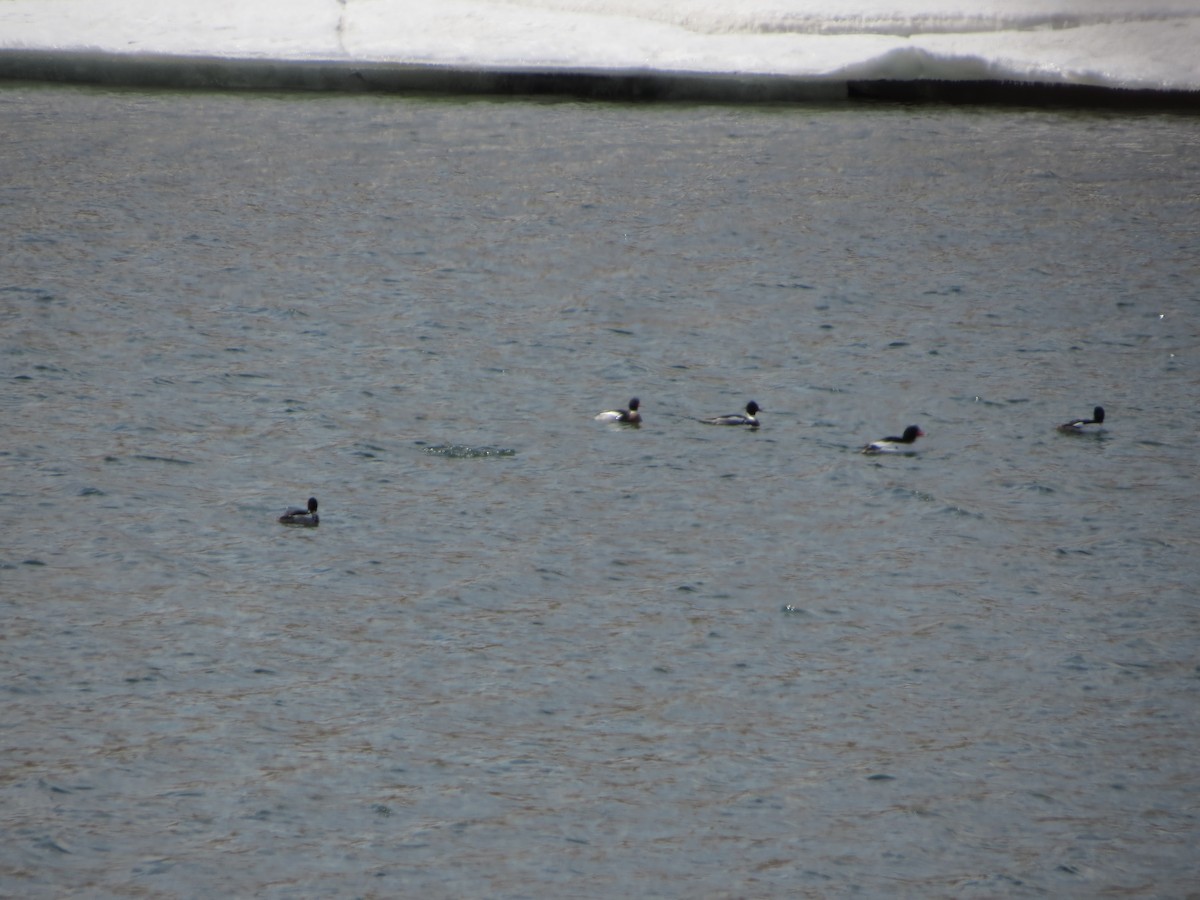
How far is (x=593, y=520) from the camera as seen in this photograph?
7.58m

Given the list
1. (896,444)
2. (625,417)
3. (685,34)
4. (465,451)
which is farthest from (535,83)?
(896,444)

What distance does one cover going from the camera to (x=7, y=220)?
38.0 feet

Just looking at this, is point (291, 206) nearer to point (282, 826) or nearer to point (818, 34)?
point (818, 34)

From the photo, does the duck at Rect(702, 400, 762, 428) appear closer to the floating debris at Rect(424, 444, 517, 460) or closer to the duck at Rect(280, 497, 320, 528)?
the floating debris at Rect(424, 444, 517, 460)

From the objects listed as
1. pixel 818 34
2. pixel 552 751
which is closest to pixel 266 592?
pixel 552 751

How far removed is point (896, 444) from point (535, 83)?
7.72 meters

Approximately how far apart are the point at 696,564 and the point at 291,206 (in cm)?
612

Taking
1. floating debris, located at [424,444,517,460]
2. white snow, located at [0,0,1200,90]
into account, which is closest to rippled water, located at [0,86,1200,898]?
floating debris, located at [424,444,517,460]

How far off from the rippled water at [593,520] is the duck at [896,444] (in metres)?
0.08

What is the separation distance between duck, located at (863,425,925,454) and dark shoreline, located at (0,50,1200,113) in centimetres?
681

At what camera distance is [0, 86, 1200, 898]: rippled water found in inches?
208

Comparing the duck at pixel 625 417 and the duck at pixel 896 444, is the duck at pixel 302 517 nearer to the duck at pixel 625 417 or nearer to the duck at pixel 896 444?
the duck at pixel 625 417

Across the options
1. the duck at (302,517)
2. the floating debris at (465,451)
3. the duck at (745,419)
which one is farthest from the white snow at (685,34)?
the duck at (302,517)

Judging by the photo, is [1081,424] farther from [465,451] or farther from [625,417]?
[465,451]
